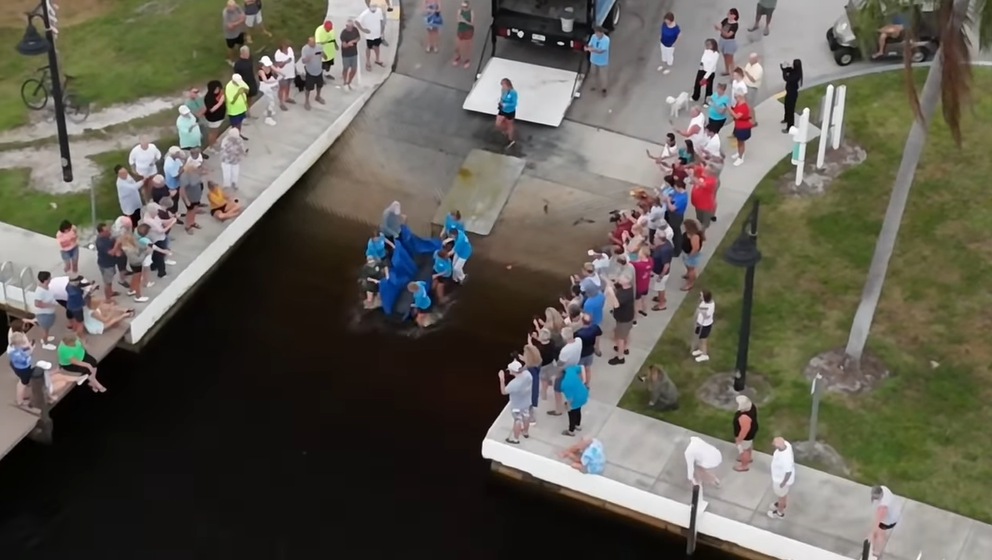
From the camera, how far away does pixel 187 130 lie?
26.5 m

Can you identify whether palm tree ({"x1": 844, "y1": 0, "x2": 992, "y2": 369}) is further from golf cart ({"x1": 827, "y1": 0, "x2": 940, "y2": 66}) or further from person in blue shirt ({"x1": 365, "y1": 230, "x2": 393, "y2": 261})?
golf cart ({"x1": 827, "y1": 0, "x2": 940, "y2": 66})

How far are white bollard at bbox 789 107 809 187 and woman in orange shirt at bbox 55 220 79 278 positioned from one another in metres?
12.0

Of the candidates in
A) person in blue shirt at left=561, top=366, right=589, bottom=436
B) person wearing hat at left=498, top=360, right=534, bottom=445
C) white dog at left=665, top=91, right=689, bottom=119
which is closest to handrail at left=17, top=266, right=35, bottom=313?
person wearing hat at left=498, top=360, right=534, bottom=445

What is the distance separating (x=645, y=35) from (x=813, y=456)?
12687 millimetres

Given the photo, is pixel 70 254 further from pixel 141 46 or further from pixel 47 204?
pixel 141 46

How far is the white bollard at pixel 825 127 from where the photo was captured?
27.3m

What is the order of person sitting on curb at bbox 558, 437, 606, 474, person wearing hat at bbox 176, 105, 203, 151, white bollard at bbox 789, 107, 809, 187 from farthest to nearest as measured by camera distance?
white bollard at bbox 789, 107, 809, 187 → person wearing hat at bbox 176, 105, 203, 151 → person sitting on curb at bbox 558, 437, 606, 474

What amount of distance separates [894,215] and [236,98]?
1157cm

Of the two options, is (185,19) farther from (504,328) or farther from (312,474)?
(312,474)

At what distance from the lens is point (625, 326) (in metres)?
23.2

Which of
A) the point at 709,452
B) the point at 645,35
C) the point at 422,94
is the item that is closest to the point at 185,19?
the point at 422,94

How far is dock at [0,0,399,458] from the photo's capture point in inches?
924

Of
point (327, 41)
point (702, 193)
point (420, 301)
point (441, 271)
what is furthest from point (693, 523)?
point (327, 41)

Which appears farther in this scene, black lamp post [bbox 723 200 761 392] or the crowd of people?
the crowd of people
